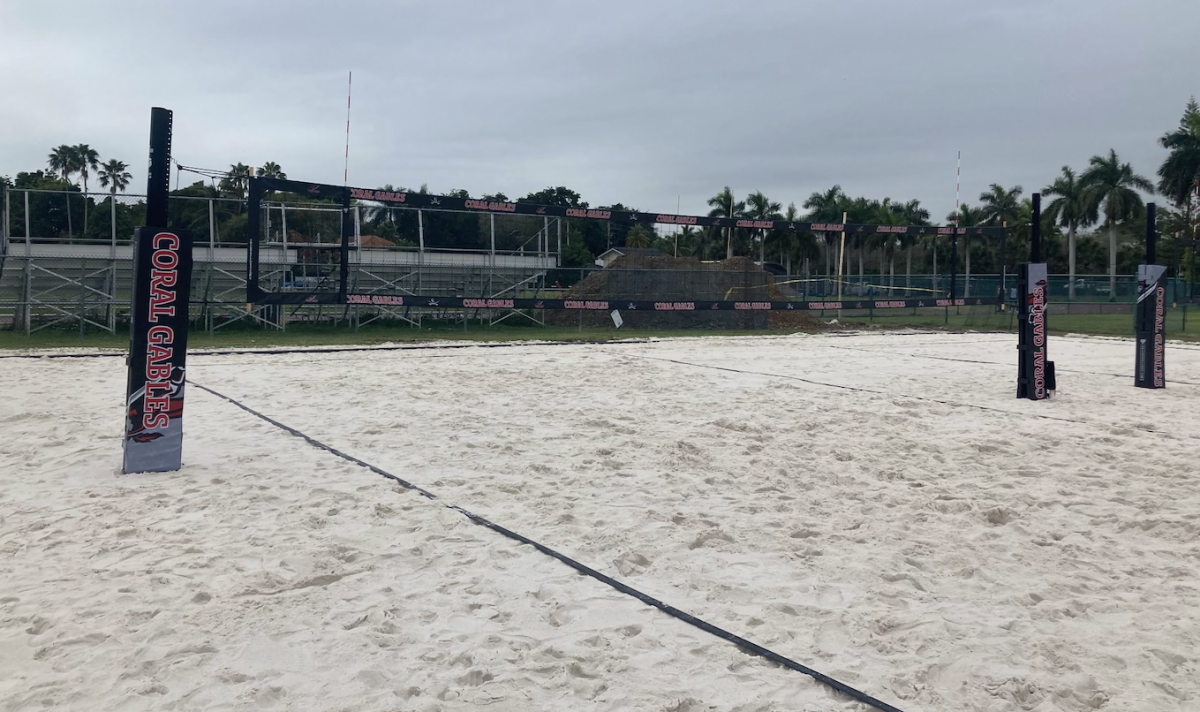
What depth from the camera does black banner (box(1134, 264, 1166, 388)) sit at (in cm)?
879

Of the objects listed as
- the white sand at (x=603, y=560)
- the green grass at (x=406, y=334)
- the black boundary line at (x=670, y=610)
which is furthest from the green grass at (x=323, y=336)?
the black boundary line at (x=670, y=610)

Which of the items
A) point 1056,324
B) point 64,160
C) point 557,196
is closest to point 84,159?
point 64,160

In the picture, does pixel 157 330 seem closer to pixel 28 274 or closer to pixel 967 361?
pixel 967 361

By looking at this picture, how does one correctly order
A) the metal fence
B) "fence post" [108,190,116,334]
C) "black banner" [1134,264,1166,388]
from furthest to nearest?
the metal fence → "fence post" [108,190,116,334] → "black banner" [1134,264,1166,388]

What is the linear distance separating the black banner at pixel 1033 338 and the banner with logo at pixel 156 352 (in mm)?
7055

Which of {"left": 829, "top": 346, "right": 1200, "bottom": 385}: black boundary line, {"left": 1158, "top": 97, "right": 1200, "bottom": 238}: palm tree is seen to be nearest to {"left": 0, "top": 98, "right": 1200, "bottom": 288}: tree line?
{"left": 1158, "top": 97, "right": 1200, "bottom": 238}: palm tree

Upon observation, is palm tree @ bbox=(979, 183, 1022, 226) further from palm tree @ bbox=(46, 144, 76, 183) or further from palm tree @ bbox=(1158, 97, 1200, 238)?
palm tree @ bbox=(46, 144, 76, 183)

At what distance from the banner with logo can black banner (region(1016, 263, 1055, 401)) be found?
7.05 metres

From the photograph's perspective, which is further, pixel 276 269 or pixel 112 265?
pixel 276 269

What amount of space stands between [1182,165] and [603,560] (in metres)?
45.9

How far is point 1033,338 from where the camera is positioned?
823 cm

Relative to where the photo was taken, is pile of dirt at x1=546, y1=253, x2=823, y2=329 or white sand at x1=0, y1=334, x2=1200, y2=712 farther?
pile of dirt at x1=546, y1=253, x2=823, y2=329

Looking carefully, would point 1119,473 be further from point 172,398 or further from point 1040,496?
point 172,398

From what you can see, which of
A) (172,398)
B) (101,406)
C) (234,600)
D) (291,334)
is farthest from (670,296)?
(234,600)
